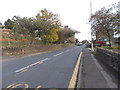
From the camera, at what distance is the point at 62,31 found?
173ft

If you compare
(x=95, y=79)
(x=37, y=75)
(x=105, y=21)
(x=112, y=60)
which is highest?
(x=105, y=21)

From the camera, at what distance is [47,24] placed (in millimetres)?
31656

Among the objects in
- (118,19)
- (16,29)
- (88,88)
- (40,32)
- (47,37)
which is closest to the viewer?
(88,88)

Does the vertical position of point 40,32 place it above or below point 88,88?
above

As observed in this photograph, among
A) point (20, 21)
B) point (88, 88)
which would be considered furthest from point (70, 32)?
point (88, 88)

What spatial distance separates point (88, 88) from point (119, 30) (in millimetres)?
15876

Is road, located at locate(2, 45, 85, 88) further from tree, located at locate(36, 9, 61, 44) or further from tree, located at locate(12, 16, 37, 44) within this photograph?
tree, located at locate(36, 9, 61, 44)

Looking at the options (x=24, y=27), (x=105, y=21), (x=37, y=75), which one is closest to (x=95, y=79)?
(x=37, y=75)

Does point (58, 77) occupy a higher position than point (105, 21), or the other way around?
point (105, 21)

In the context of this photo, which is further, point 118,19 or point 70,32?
point 70,32

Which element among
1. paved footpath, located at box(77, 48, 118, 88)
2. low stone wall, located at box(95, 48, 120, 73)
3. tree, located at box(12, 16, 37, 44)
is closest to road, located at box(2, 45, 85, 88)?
paved footpath, located at box(77, 48, 118, 88)

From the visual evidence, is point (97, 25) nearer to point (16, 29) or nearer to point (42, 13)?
point (16, 29)

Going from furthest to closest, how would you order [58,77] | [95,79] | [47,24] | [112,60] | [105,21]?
[47,24] < [105,21] < [112,60] < [58,77] < [95,79]

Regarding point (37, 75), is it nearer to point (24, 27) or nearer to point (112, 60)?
point (112, 60)
